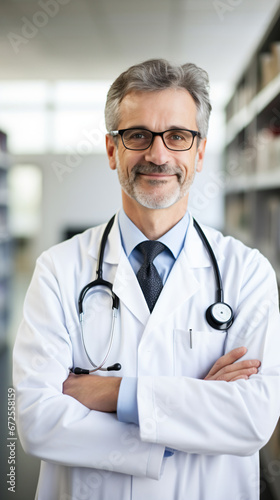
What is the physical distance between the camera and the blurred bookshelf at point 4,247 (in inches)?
164

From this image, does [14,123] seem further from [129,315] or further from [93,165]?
[129,315]

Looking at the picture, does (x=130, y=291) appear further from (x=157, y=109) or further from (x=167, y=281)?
(x=157, y=109)

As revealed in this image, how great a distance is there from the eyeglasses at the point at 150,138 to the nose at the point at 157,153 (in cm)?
1

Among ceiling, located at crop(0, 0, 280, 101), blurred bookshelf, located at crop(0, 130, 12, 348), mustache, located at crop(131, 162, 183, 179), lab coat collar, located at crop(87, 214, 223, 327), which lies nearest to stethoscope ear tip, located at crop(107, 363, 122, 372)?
lab coat collar, located at crop(87, 214, 223, 327)

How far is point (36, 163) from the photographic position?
243 inches

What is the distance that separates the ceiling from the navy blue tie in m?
2.27

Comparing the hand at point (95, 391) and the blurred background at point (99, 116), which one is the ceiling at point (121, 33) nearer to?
the blurred background at point (99, 116)

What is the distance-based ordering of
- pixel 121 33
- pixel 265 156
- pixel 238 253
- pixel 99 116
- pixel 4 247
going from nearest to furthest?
1. pixel 238 253
2. pixel 265 156
3. pixel 99 116
4. pixel 121 33
5. pixel 4 247

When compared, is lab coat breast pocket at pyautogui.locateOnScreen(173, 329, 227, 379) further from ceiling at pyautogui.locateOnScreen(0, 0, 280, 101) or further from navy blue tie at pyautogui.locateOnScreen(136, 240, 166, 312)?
ceiling at pyautogui.locateOnScreen(0, 0, 280, 101)

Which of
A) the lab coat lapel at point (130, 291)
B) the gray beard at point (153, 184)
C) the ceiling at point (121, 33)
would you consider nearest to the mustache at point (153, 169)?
the gray beard at point (153, 184)

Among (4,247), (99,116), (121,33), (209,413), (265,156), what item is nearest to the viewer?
(209,413)

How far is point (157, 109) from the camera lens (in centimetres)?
101

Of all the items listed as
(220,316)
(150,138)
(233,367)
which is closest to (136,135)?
(150,138)

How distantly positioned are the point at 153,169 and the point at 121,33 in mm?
3310
